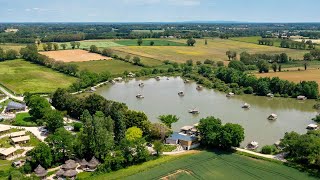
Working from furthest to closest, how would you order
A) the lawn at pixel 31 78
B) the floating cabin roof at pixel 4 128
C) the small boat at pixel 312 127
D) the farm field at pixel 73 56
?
the farm field at pixel 73 56 → the lawn at pixel 31 78 → the small boat at pixel 312 127 → the floating cabin roof at pixel 4 128

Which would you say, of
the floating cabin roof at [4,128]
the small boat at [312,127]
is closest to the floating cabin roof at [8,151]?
the floating cabin roof at [4,128]

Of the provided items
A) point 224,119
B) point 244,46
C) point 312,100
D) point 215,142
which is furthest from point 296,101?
point 244,46

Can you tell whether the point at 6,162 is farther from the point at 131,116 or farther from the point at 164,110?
the point at 164,110

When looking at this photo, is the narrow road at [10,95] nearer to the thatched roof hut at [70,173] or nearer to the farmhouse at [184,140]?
the farmhouse at [184,140]

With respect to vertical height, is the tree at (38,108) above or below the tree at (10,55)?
below

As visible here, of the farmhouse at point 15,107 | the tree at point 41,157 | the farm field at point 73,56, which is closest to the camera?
the tree at point 41,157

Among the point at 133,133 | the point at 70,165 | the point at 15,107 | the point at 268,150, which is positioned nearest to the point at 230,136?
the point at 268,150

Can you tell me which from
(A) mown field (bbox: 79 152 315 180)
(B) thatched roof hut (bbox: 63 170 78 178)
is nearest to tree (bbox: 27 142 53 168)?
(B) thatched roof hut (bbox: 63 170 78 178)
